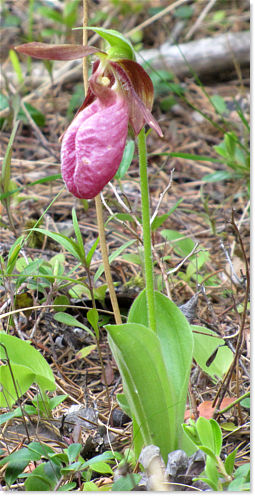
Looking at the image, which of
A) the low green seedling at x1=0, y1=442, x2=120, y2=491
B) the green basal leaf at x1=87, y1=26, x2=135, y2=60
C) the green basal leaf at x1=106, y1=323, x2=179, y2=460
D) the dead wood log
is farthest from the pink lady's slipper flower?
the dead wood log

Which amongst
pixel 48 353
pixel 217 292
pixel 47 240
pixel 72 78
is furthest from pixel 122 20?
pixel 48 353

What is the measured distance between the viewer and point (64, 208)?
244 centimetres

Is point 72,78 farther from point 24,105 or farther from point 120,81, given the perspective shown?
point 120,81

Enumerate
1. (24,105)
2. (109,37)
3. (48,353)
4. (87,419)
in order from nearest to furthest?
(109,37), (87,419), (48,353), (24,105)

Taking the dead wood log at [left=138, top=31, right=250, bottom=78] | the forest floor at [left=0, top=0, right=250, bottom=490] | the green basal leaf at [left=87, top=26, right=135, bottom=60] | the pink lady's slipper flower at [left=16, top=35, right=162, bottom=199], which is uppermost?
the green basal leaf at [left=87, top=26, right=135, bottom=60]

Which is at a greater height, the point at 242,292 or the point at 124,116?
the point at 124,116

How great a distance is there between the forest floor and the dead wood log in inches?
3.1

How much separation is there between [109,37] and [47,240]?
123 centimetres

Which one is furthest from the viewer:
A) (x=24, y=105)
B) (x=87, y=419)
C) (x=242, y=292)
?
(x=24, y=105)

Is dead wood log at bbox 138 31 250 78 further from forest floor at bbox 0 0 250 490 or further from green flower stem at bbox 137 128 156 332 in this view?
green flower stem at bbox 137 128 156 332

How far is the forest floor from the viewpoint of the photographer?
1430 mm

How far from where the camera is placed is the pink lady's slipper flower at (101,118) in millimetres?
1006

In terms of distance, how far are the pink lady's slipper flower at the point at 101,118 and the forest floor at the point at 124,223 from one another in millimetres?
348

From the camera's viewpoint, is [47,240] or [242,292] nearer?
[242,292]
